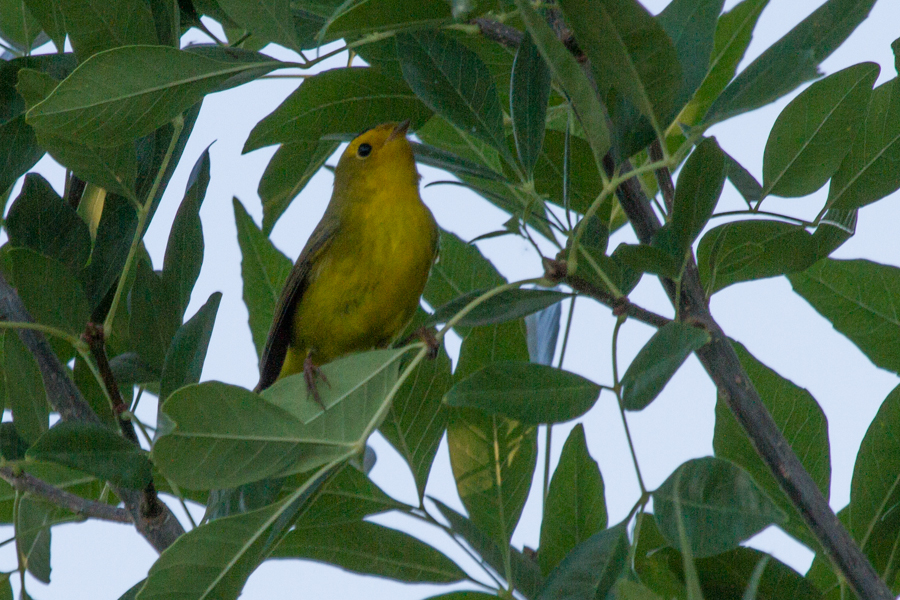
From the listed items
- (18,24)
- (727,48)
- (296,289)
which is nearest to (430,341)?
(727,48)

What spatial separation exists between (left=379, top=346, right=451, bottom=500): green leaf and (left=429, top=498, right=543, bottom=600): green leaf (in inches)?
4.6

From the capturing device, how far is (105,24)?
5.04 feet

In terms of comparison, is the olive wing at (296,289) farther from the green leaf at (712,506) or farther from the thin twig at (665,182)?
the green leaf at (712,506)

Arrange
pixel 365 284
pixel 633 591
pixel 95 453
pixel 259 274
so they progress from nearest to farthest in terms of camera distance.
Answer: pixel 633 591 → pixel 95 453 → pixel 259 274 → pixel 365 284

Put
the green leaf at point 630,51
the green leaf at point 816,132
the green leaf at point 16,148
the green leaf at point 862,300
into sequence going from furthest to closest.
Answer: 1. the green leaf at point 862,300
2. the green leaf at point 16,148
3. the green leaf at point 816,132
4. the green leaf at point 630,51

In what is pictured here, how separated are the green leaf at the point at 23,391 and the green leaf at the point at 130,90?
16.2 inches

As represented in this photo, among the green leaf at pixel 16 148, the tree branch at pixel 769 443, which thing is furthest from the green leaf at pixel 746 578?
the green leaf at pixel 16 148

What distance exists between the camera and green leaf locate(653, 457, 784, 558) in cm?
115

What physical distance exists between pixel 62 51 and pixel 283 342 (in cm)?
A: 131

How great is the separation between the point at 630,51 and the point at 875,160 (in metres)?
0.55

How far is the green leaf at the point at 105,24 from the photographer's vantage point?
152cm

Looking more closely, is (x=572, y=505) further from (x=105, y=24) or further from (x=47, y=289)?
(x=105, y=24)

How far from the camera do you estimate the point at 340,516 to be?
1586 mm

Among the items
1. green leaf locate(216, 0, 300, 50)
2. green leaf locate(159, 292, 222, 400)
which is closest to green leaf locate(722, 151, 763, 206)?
green leaf locate(216, 0, 300, 50)
